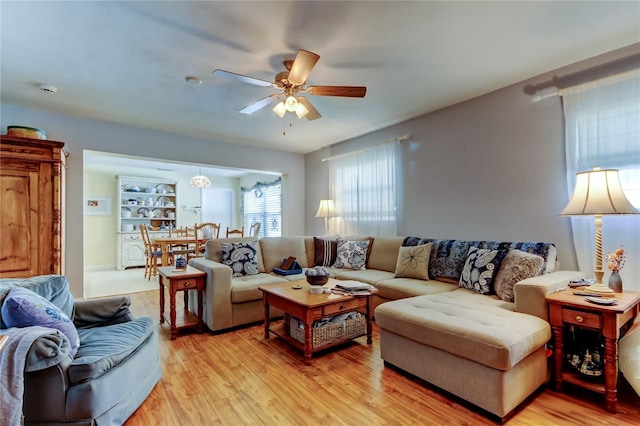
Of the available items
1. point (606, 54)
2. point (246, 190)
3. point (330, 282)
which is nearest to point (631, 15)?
point (606, 54)

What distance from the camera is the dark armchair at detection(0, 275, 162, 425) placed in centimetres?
152

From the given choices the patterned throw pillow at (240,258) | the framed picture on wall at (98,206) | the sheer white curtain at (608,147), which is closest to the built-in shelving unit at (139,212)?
the framed picture on wall at (98,206)

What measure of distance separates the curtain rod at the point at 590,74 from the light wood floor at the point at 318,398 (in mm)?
2412

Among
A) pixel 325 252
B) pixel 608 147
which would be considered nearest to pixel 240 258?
pixel 325 252

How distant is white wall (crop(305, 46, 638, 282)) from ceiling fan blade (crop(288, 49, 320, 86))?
86.5 inches

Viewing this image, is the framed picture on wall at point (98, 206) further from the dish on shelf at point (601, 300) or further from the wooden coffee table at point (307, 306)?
the dish on shelf at point (601, 300)

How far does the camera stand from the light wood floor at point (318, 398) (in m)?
1.78

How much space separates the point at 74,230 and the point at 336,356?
3.67 meters

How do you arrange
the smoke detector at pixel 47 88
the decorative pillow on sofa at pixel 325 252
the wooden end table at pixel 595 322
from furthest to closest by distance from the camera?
the decorative pillow on sofa at pixel 325 252
the smoke detector at pixel 47 88
the wooden end table at pixel 595 322

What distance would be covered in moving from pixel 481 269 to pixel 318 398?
1.85 meters

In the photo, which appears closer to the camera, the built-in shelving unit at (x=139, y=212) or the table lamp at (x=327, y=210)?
the table lamp at (x=327, y=210)

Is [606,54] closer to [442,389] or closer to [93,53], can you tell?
[442,389]

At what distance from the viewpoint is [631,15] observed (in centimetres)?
210

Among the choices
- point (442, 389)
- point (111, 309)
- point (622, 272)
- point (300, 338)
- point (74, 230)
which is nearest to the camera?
point (442, 389)
